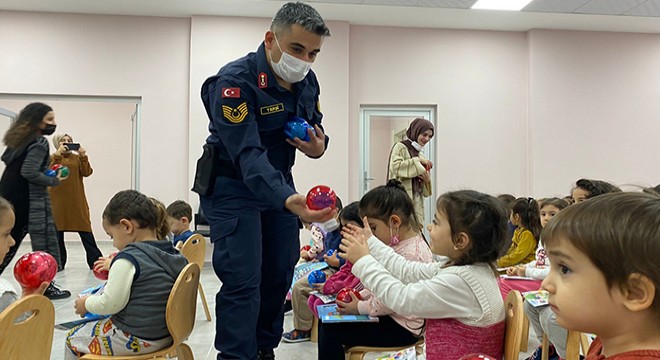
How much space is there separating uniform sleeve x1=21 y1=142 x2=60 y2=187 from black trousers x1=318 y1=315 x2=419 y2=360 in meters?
2.75

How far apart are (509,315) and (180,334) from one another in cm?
107

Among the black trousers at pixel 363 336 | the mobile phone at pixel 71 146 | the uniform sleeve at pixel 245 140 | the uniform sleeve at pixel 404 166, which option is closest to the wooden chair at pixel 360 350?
the black trousers at pixel 363 336

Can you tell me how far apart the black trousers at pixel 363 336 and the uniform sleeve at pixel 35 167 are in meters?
2.75

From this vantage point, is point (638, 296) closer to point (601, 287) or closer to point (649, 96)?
point (601, 287)

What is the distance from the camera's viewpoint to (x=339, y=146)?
19.7 feet

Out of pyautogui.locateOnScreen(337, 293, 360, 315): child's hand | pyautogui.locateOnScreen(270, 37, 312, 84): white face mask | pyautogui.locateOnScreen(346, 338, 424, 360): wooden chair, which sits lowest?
pyautogui.locateOnScreen(346, 338, 424, 360): wooden chair

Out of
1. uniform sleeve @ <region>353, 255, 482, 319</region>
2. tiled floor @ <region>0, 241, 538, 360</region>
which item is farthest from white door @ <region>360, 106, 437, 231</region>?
uniform sleeve @ <region>353, 255, 482, 319</region>

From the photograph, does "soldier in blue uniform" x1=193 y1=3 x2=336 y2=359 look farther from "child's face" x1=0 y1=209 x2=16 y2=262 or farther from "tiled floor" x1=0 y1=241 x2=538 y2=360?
"tiled floor" x1=0 y1=241 x2=538 y2=360

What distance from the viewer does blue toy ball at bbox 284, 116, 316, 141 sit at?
5.72 ft

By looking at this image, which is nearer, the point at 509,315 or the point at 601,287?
the point at 601,287

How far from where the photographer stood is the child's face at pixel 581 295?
2.34ft

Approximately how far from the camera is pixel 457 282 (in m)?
1.25

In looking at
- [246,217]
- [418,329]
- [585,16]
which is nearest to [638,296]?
[418,329]

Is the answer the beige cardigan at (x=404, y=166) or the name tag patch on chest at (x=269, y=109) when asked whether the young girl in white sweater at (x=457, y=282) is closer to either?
the name tag patch on chest at (x=269, y=109)
